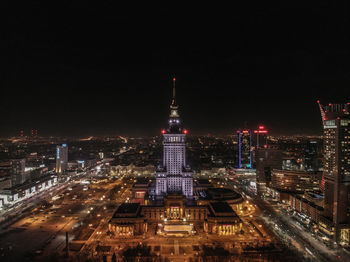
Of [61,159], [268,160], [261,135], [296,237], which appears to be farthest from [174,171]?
[61,159]

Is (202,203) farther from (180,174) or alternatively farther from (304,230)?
(304,230)

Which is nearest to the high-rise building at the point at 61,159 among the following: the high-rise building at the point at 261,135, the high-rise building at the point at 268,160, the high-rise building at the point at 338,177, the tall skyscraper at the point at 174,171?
the tall skyscraper at the point at 174,171

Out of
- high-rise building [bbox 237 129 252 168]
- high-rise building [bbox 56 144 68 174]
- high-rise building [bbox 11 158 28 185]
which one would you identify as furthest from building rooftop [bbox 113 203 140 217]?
high-rise building [bbox 237 129 252 168]

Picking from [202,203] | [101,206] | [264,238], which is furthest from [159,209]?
[264,238]

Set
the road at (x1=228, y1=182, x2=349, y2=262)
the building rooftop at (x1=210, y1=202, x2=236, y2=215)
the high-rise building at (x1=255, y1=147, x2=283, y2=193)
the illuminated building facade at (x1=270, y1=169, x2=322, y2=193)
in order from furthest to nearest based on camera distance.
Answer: the high-rise building at (x1=255, y1=147, x2=283, y2=193) → the illuminated building facade at (x1=270, y1=169, x2=322, y2=193) → the building rooftop at (x1=210, y1=202, x2=236, y2=215) → the road at (x1=228, y1=182, x2=349, y2=262)

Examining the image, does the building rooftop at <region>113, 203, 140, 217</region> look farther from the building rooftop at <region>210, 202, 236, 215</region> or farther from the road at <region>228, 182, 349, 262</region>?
the road at <region>228, 182, 349, 262</region>

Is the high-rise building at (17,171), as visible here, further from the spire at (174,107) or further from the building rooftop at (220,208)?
the building rooftop at (220,208)

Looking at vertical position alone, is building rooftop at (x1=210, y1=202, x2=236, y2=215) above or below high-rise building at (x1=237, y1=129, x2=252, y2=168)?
below
